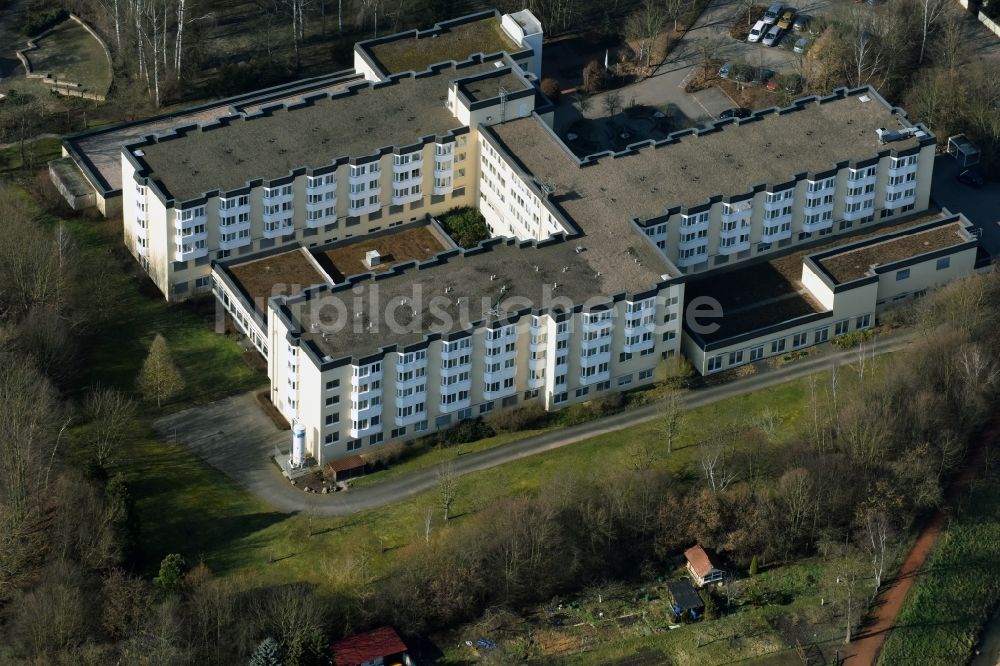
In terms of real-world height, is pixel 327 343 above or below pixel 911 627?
above

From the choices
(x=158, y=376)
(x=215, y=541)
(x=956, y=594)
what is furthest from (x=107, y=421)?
(x=956, y=594)

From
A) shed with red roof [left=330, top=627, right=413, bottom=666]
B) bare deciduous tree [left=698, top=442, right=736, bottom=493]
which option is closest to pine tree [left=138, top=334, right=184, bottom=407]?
shed with red roof [left=330, top=627, right=413, bottom=666]

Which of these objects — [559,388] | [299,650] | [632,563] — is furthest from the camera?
[559,388]

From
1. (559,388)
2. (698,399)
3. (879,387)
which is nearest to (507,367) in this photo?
(559,388)

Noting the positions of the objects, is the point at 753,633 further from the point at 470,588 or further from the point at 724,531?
the point at 470,588

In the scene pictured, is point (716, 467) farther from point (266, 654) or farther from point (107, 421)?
point (107, 421)

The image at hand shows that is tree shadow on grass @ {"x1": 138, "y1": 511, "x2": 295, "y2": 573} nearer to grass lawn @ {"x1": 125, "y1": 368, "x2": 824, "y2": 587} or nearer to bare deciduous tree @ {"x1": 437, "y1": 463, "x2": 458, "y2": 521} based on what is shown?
grass lawn @ {"x1": 125, "y1": 368, "x2": 824, "y2": 587}

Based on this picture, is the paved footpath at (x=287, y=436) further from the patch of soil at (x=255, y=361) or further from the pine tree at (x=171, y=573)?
the pine tree at (x=171, y=573)
